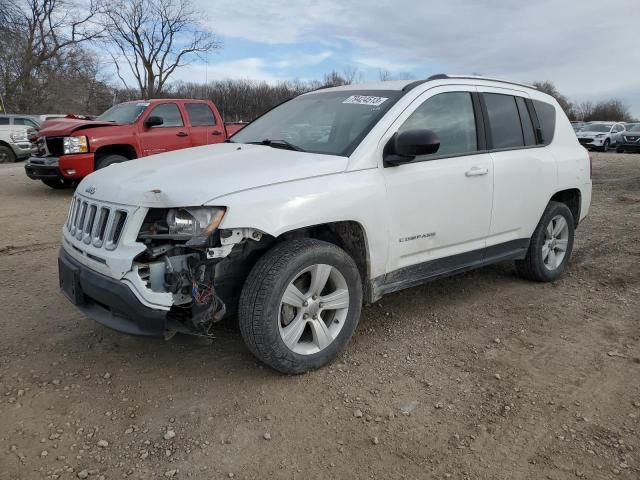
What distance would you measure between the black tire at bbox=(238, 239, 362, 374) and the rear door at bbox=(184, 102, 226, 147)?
7694 millimetres

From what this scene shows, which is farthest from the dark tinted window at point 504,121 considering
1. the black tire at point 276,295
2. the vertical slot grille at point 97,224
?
the vertical slot grille at point 97,224

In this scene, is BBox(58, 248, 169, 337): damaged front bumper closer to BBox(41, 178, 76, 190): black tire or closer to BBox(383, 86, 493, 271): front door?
BBox(383, 86, 493, 271): front door

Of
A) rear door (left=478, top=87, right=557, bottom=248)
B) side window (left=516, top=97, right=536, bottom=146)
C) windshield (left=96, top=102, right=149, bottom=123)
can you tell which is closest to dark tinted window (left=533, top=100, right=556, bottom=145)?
rear door (left=478, top=87, right=557, bottom=248)

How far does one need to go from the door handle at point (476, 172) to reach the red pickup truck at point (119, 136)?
702 centimetres

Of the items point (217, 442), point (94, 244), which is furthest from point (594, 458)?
point (94, 244)

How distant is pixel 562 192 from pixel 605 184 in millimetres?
8078

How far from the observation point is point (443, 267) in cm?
382

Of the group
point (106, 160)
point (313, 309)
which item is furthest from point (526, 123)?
point (106, 160)

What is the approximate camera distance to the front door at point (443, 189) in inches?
135

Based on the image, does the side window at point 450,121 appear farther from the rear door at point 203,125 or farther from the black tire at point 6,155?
the black tire at point 6,155

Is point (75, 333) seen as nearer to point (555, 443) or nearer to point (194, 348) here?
point (194, 348)

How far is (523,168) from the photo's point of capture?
168 inches

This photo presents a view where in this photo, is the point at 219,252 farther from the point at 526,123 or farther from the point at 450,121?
the point at 526,123

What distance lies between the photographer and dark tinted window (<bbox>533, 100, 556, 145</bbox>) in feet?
15.2
